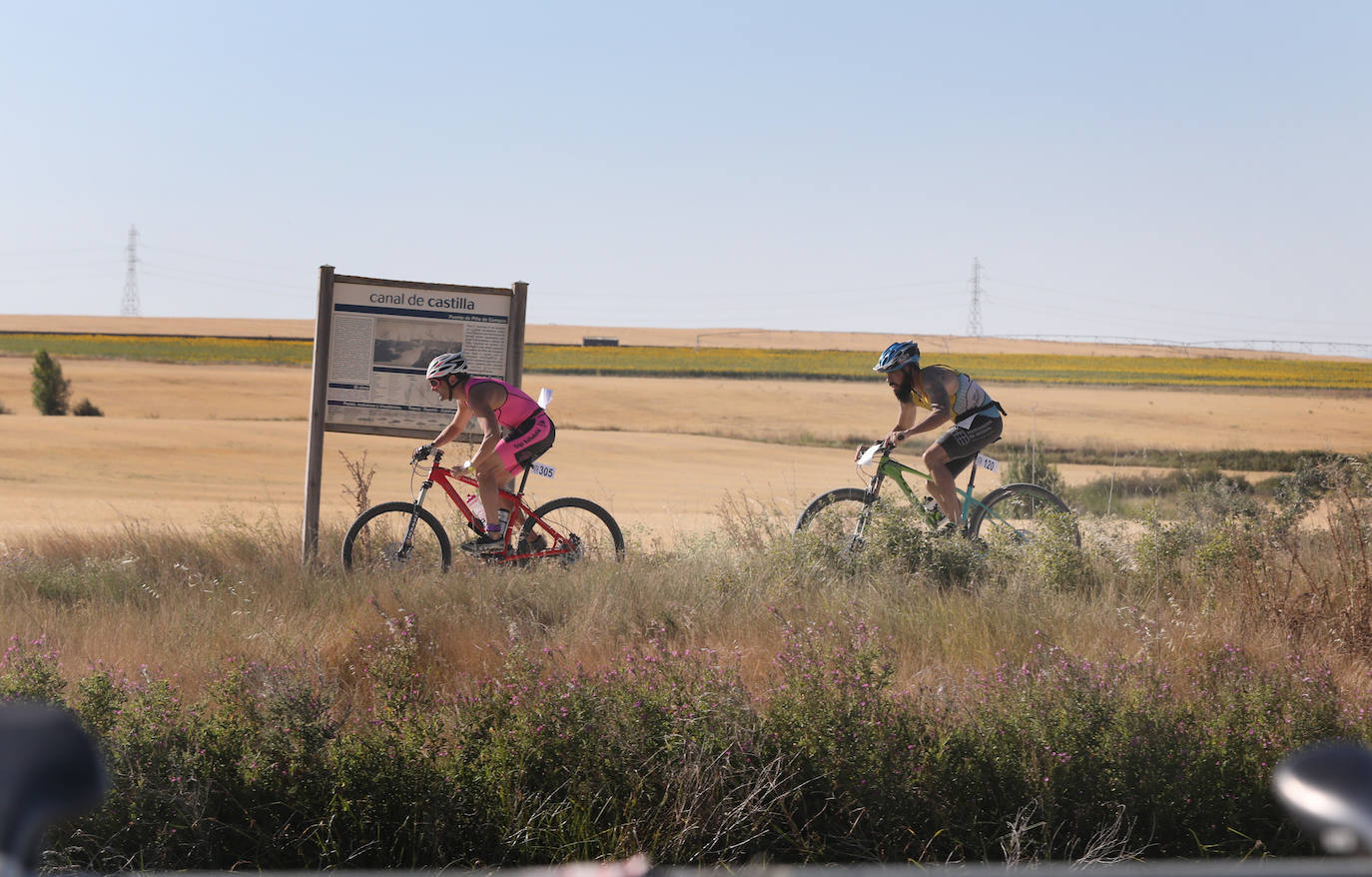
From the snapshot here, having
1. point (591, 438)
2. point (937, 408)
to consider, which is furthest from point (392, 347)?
point (591, 438)

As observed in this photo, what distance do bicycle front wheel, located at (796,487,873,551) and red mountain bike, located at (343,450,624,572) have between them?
162 centimetres

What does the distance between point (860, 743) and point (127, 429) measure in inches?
1307

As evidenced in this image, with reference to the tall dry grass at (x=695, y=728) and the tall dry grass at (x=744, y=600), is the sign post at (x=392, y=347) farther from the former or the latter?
the tall dry grass at (x=695, y=728)

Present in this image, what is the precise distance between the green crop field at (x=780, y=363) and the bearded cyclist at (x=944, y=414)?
5872cm

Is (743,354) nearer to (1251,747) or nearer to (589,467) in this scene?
(589,467)

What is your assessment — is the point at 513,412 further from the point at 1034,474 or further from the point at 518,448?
the point at 1034,474

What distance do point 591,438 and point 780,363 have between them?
2142 inches

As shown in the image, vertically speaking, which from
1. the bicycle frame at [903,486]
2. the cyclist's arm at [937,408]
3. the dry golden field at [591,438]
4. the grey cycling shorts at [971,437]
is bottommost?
the dry golden field at [591,438]

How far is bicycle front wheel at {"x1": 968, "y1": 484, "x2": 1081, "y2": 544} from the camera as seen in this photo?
9.49m

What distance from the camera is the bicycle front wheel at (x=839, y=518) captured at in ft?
30.6

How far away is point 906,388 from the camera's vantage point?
9523mm

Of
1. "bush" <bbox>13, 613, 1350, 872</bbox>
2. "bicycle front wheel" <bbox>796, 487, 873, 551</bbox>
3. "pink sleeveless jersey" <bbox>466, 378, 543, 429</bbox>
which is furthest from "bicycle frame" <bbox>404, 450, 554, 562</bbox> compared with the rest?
"bush" <bbox>13, 613, 1350, 872</bbox>

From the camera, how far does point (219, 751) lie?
4898mm

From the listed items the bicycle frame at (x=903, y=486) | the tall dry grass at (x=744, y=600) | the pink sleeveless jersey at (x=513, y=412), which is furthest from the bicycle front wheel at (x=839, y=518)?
the pink sleeveless jersey at (x=513, y=412)
